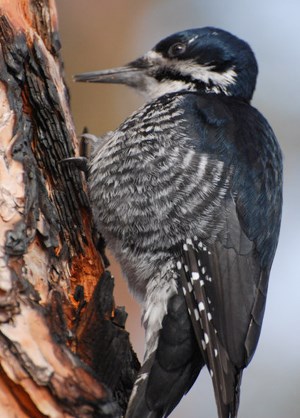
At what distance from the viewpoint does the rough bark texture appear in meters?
2.41

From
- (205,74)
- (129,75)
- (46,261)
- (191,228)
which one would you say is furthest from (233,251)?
(129,75)

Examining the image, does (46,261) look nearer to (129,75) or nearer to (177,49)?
(129,75)

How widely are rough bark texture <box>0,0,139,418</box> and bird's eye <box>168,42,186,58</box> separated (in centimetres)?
70

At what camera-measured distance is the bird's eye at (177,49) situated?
12.2 ft

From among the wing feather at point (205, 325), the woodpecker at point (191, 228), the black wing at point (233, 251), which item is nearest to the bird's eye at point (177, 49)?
the woodpecker at point (191, 228)

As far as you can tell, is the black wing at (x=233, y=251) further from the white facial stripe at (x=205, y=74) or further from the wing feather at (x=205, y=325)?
the white facial stripe at (x=205, y=74)

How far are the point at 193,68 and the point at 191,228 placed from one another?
936 mm

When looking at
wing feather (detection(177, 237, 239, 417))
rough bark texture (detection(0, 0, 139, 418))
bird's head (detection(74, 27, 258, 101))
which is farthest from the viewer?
bird's head (detection(74, 27, 258, 101))

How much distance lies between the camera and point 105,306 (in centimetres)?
266

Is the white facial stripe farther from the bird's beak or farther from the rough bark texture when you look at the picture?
the rough bark texture

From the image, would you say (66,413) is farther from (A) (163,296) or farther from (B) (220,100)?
(B) (220,100)

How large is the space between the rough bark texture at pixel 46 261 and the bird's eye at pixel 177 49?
70 cm

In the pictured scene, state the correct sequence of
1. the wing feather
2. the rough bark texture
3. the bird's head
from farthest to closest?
the bird's head, the wing feather, the rough bark texture

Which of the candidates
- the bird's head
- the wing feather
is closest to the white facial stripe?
the bird's head
